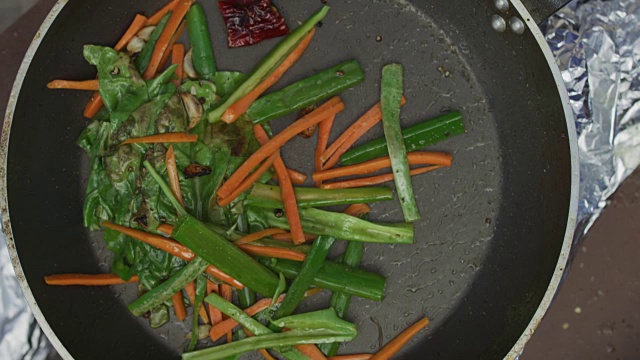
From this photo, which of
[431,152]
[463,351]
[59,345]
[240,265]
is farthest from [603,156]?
[59,345]

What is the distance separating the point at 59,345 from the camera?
2002mm

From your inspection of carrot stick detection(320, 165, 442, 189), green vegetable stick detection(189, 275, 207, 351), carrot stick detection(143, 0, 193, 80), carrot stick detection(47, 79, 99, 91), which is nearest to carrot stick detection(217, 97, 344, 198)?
carrot stick detection(320, 165, 442, 189)

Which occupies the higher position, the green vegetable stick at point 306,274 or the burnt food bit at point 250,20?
the burnt food bit at point 250,20

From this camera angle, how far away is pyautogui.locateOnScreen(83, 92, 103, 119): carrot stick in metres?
2.15

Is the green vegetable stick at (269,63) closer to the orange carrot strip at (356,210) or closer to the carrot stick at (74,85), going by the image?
the carrot stick at (74,85)

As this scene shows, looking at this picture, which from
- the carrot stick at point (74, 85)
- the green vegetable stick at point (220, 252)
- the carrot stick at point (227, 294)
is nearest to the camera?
the green vegetable stick at point (220, 252)

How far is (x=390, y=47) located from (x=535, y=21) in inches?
21.6

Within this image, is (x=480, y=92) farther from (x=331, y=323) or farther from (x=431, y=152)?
(x=331, y=323)

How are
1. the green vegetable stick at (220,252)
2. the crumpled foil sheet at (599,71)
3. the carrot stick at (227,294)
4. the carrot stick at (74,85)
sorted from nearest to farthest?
the green vegetable stick at (220,252)
the carrot stick at (74,85)
the carrot stick at (227,294)
the crumpled foil sheet at (599,71)

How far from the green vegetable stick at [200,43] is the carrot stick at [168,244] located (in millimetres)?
615

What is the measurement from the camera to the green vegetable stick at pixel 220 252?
6.40 ft

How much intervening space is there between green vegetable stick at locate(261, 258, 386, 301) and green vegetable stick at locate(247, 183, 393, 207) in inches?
9.3

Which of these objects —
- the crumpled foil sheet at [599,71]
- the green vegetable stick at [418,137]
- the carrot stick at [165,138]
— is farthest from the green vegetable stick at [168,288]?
the crumpled foil sheet at [599,71]

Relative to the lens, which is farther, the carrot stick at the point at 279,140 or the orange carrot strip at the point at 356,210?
the orange carrot strip at the point at 356,210
